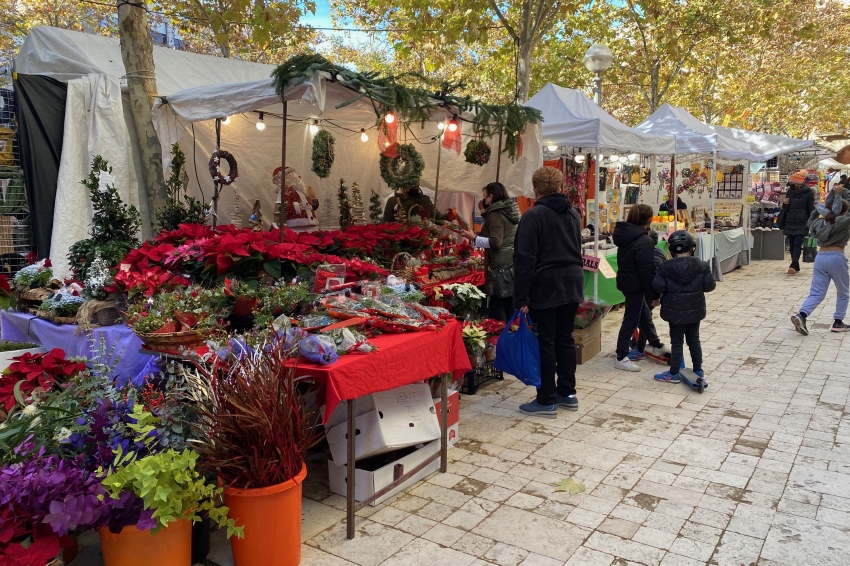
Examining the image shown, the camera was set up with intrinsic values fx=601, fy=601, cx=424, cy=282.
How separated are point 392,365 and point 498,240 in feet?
9.16

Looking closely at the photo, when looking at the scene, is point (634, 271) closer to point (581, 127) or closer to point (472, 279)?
point (472, 279)

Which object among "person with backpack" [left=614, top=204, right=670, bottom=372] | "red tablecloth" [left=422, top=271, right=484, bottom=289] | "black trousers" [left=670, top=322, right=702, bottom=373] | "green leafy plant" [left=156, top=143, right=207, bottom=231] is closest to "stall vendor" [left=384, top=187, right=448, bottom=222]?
"red tablecloth" [left=422, top=271, right=484, bottom=289]

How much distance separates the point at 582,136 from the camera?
7.59 meters

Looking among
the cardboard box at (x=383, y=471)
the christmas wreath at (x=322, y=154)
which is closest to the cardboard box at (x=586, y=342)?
the cardboard box at (x=383, y=471)

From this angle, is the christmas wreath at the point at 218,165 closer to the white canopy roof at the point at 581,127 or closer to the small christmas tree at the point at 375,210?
the small christmas tree at the point at 375,210

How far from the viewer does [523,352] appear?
4816 millimetres

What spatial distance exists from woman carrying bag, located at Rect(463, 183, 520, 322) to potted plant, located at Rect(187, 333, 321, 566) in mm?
3371

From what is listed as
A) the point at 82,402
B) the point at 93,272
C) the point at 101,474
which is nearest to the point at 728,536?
the point at 101,474

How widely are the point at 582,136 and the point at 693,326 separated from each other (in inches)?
129

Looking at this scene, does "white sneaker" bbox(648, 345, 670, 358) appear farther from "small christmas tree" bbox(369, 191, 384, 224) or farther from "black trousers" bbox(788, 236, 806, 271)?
"black trousers" bbox(788, 236, 806, 271)

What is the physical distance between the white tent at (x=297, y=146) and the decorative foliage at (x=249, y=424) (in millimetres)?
3018

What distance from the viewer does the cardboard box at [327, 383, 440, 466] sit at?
10.8ft

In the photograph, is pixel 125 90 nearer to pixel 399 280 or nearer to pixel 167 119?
pixel 167 119

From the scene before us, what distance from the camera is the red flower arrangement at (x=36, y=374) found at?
304cm
